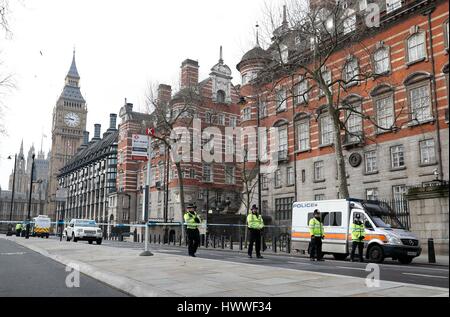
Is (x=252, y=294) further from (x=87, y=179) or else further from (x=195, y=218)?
(x=87, y=179)

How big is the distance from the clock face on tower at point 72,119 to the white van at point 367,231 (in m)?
136

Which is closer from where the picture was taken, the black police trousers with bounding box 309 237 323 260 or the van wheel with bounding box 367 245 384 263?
the black police trousers with bounding box 309 237 323 260

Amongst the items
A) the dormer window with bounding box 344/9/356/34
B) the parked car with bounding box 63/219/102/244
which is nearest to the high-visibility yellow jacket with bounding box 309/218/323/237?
the dormer window with bounding box 344/9/356/34

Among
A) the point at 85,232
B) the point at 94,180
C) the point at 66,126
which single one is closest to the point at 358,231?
the point at 85,232

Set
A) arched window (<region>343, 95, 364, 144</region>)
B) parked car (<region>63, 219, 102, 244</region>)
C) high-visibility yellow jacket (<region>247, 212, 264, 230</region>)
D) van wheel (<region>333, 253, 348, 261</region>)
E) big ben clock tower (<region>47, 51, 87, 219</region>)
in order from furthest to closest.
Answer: big ben clock tower (<region>47, 51, 87, 219</region>) < arched window (<region>343, 95, 364, 144</region>) < parked car (<region>63, 219, 102, 244</region>) < van wheel (<region>333, 253, 348, 261</region>) < high-visibility yellow jacket (<region>247, 212, 264, 230</region>)

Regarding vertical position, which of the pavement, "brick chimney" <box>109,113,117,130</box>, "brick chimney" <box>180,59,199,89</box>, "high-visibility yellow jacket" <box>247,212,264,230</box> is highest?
"brick chimney" <box>109,113,117,130</box>

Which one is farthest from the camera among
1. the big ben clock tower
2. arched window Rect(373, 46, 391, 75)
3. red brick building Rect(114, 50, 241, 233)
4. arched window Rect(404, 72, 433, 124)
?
the big ben clock tower

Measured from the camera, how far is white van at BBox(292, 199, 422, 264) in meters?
15.7

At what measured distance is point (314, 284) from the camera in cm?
724

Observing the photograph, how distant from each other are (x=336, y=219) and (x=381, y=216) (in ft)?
6.39

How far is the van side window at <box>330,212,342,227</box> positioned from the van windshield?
1.31 metres

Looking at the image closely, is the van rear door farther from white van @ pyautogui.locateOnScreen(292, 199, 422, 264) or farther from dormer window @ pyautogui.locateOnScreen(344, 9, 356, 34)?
dormer window @ pyautogui.locateOnScreen(344, 9, 356, 34)

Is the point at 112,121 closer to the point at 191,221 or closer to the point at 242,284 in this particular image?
the point at 191,221
